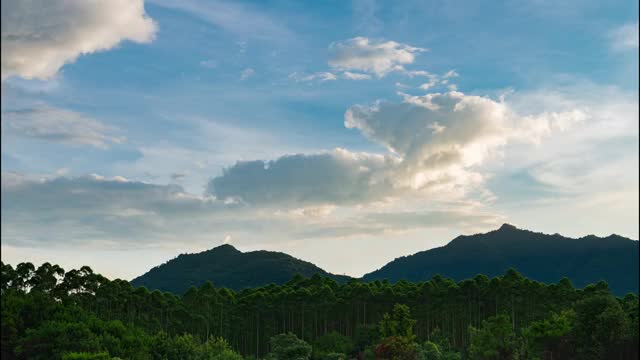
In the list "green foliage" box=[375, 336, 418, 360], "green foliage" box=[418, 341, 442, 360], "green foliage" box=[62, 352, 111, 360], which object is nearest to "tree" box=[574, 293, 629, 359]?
"green foliage" box=[375, 336, 418, 360]

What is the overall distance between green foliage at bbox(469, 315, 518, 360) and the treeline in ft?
0.39

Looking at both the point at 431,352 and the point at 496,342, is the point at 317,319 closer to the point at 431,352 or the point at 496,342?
the point at 431,352

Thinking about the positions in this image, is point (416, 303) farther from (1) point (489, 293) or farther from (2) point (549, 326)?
(2) point (549, 326)

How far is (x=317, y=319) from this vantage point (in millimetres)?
135625

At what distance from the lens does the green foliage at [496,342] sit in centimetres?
8181

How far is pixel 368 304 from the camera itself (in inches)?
5207

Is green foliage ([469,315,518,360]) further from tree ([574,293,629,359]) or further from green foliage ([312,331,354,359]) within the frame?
green foliage ([312,331,354,359])

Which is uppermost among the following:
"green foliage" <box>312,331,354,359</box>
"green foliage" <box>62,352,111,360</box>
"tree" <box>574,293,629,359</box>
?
"tree" <box>574,293,629,359</box>

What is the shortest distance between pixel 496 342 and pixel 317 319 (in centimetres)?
5780

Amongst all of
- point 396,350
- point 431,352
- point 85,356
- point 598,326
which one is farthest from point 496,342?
point 85,356

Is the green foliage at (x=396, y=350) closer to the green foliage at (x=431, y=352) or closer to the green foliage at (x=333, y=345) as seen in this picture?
the green foliage at (x=431, y=352)

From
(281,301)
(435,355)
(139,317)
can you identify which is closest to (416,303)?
(281,301)

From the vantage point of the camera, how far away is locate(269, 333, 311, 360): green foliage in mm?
89625

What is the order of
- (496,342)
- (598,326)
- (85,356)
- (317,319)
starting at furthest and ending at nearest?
(317,319), (496,342), (85,356), (598,326)
